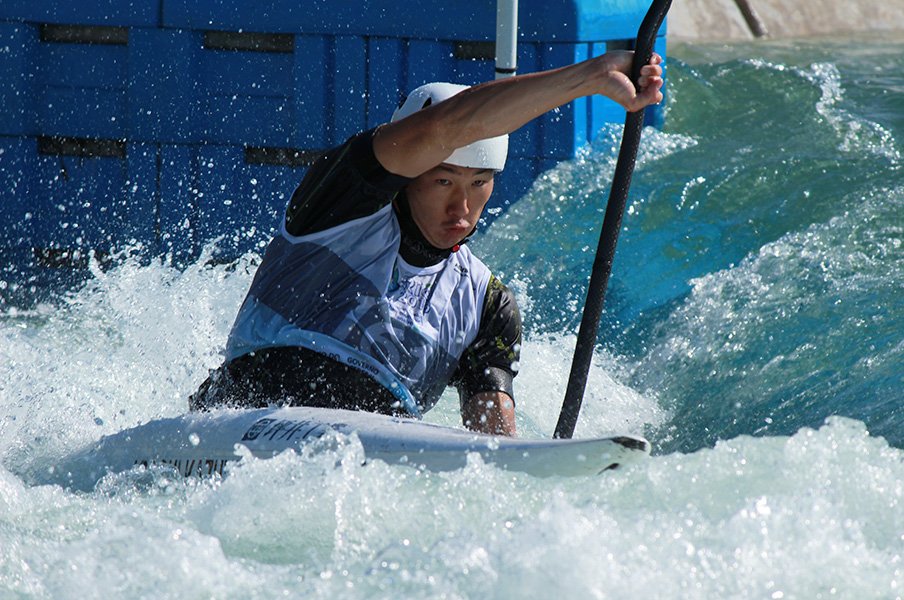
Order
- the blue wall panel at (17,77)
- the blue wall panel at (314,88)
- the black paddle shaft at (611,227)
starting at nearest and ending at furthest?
the black paddle shaft at (611,227) < the blue wall panel at (314,88) < the blue wall panel at (17,77)

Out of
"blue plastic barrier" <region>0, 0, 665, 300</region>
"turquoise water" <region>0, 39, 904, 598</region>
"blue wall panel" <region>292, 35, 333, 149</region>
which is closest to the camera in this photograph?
"turquoise water" <region>0, 39, 904, 598</region>

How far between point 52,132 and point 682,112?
3.76 meters

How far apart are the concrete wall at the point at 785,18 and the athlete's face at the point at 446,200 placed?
840 centimetres

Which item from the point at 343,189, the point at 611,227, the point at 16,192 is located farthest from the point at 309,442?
the point at 16,192

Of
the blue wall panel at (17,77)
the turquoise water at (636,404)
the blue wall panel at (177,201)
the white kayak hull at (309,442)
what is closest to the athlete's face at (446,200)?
the white kayak hull at (309,442)

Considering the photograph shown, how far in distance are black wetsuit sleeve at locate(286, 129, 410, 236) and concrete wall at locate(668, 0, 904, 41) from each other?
8600 millimetres

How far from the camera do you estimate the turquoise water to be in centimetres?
265

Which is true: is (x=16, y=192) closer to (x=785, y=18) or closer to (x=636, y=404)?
(x=636, y=404)

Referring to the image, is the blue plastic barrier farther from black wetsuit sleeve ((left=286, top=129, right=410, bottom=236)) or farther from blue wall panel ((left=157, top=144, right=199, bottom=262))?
black wetsuit sleeve ((left=286, top=129, right=410, bottom=236))

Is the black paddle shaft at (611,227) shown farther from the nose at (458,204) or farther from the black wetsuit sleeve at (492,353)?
the nose at (458,204)

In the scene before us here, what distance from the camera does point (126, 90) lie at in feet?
23.1

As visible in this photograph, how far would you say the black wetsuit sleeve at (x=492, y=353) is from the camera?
3.96 meters

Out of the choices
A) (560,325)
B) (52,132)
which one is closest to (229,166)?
(52,132)

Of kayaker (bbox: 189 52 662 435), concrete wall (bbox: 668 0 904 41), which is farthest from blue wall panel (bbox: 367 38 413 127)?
concrete wall (bbox: 668 0 904 41)
